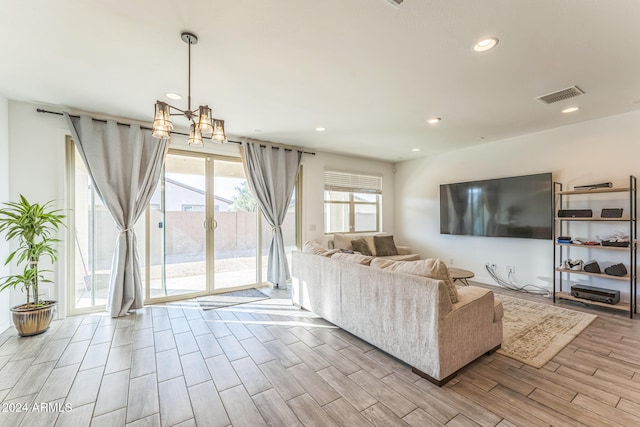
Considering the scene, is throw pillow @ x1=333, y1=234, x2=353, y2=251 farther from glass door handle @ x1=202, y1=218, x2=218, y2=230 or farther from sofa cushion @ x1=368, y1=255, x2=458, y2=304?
sofa cushion @ x1=368, y1=255, x2=458, y2=304

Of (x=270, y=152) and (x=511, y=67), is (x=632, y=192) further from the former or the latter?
(x=270, y=152)

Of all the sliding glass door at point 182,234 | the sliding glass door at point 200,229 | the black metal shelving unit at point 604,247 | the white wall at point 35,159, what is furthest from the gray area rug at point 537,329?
the white wall at point 35,159

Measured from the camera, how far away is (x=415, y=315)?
2139mm

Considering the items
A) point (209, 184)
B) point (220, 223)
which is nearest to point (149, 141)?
point (209, 184)

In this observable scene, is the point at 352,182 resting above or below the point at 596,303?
above

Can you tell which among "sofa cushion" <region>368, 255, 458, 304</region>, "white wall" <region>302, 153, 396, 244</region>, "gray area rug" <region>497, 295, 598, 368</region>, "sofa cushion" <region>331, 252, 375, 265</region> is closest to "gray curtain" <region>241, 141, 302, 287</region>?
"white wall" <region>302, 153, 396, 244</region>

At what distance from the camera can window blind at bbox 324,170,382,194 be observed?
5.67 metres

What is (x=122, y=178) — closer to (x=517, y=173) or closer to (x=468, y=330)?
(x=468, y=330)

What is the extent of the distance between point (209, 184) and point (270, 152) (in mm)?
1185

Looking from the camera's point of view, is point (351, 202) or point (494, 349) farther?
point (351, 202)

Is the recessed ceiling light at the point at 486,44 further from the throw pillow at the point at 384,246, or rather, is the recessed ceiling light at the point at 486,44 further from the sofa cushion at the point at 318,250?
the throw pillow at the point at 384,246

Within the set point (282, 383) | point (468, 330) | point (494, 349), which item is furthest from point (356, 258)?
point (494, 349)

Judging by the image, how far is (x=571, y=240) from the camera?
3.80m

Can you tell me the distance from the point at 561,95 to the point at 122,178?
5.45m
